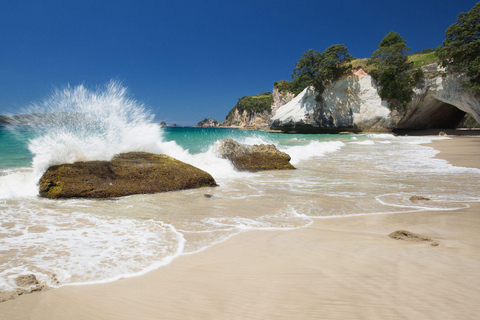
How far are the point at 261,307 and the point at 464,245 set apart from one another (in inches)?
96.1

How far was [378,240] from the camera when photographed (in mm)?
3014

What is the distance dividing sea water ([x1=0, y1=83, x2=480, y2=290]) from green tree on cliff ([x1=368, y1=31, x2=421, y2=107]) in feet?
97.5

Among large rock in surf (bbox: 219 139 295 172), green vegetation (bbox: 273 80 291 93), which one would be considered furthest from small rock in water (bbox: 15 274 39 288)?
green vegetation (bbox: 273 80 291 93)

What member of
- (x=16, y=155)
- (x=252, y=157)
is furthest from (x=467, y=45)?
(x=16, y=155)

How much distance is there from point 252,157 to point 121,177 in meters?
4.32

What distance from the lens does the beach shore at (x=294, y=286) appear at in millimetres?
1757

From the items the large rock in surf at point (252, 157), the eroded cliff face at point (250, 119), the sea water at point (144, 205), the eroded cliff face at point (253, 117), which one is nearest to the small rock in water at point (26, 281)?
the sea water at point (144, 205)

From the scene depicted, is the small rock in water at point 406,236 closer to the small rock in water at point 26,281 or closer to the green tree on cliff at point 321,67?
the small rock in water at point 26,281

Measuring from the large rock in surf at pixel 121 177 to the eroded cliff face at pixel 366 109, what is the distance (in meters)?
34.7

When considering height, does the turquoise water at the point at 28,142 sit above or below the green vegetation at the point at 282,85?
below

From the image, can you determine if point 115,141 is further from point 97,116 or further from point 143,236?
point 143,236

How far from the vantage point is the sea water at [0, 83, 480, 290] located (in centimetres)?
257

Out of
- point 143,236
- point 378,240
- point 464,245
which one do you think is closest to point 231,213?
point 143,236

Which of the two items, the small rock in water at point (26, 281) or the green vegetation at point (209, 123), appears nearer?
the small rock in water at point (26, 281)
